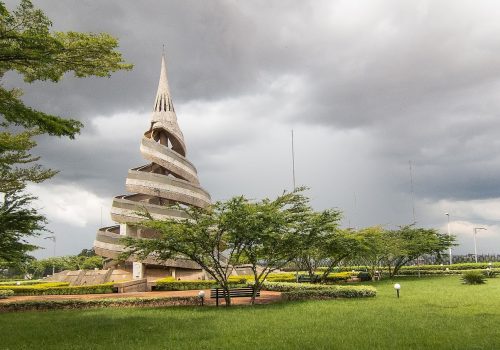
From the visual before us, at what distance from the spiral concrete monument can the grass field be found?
2157cm

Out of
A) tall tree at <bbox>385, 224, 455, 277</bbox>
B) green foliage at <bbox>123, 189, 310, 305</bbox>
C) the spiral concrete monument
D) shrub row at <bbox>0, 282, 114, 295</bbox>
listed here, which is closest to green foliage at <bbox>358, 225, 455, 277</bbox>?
tall tree at <bbox>385, 224, 455, 277</bbox>

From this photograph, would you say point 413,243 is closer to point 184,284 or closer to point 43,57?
point 184,284

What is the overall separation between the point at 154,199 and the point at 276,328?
33.4 m

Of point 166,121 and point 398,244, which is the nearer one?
point 398,244

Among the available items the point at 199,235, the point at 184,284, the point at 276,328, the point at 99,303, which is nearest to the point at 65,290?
the point at 184,284

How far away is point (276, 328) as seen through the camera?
13.4m

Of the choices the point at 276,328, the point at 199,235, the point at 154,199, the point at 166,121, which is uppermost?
the point at 166,121

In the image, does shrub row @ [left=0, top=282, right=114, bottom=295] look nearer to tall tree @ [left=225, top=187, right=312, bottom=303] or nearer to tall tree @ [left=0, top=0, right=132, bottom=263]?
tall tree @ [left=225, top=187, right=312, bottom=303]

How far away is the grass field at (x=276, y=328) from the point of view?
36.2 feet

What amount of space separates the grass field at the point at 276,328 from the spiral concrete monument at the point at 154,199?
21.6 meters

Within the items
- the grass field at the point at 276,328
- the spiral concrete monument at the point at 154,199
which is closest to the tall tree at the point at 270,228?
the grass field at the point at 276,328

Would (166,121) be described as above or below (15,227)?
above

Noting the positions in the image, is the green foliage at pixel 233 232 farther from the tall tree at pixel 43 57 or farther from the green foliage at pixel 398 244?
the green foliage at pixel 398 244

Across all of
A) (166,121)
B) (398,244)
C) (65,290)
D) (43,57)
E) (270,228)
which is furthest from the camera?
(166,121)
